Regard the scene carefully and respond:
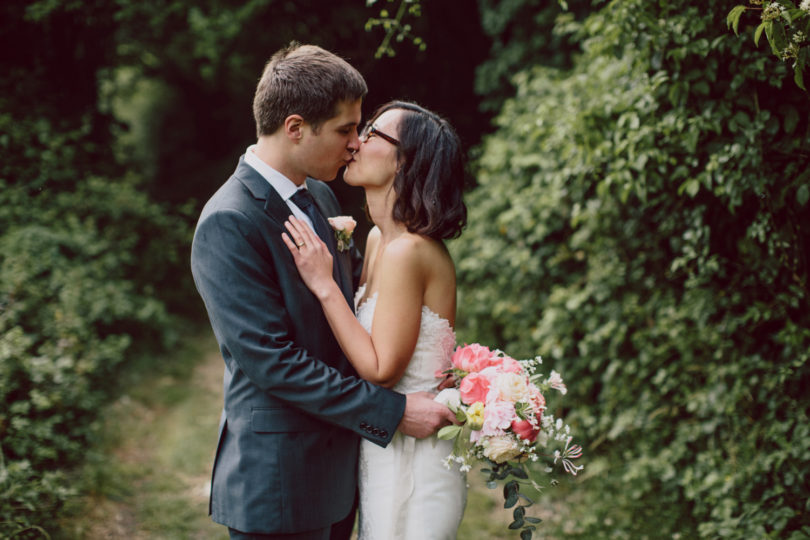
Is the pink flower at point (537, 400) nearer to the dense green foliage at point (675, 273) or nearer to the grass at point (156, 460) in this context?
the dense green foliage at point (675, 273)

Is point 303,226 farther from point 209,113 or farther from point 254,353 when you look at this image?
point 209,113

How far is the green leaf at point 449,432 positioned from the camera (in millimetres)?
2109

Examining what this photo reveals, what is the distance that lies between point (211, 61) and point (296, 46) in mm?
9076

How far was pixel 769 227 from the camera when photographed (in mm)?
2871

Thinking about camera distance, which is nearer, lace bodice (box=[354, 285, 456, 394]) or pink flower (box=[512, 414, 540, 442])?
pink flower (box=[512, 414, 540, 442])

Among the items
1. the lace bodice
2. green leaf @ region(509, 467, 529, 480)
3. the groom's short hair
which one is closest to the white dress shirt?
the groom's short hair

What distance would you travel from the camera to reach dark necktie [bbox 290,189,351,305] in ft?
7.57

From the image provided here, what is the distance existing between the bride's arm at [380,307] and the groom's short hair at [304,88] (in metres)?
0.37

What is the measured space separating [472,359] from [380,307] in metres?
0.37

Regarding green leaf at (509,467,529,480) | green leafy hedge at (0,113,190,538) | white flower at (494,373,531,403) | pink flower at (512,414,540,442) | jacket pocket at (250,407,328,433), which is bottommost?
green leafy hedge at (0,113,190,538)

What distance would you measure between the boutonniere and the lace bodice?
0.28 m

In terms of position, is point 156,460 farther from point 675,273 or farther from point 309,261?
point 675,273

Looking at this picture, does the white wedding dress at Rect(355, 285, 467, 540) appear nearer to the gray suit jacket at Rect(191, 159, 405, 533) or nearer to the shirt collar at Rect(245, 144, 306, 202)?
the gray suit jacket at Rect(191, 159, 405, 533)

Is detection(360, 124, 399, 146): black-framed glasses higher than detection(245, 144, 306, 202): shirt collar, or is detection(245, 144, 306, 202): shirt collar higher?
detection(360, 124, 399, 146): black-framed glasses
